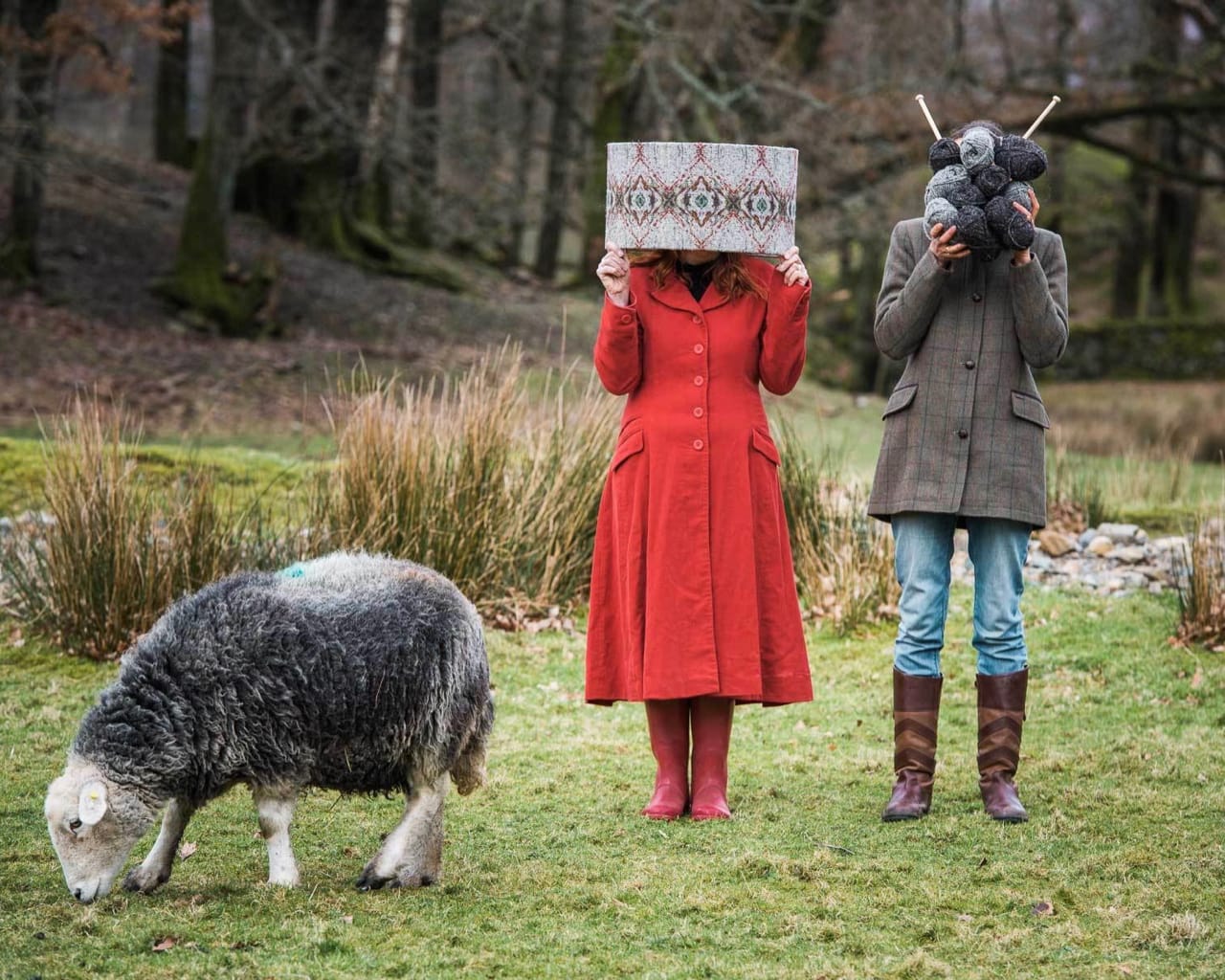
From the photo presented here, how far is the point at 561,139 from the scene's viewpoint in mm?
20844

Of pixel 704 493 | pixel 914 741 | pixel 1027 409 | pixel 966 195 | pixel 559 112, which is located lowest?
pixel 914 741

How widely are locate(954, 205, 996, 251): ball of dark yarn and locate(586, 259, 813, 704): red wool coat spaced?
482 mm

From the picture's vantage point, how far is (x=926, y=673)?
4426 mm

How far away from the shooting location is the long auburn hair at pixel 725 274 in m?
4.36

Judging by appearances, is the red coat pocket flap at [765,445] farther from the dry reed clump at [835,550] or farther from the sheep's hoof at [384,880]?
the dry reed clump at [835,550]

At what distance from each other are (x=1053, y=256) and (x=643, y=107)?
16747 mm

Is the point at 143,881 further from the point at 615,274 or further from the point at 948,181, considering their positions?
the point at 948,181

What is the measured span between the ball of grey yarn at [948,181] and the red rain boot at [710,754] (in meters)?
1.60

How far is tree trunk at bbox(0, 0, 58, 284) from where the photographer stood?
43.5ft

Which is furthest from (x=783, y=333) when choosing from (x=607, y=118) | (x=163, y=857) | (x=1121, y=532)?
(x=607, y=118)

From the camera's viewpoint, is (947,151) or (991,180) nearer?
(991,180)

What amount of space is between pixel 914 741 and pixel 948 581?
1.64ft

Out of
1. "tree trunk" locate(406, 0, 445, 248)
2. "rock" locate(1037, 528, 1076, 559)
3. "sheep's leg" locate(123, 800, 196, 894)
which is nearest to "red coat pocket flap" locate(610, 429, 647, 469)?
"sheep's leg" locate(123, 800, 196, 894)

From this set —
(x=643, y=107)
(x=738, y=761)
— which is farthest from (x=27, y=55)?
(x=738, y=761)
